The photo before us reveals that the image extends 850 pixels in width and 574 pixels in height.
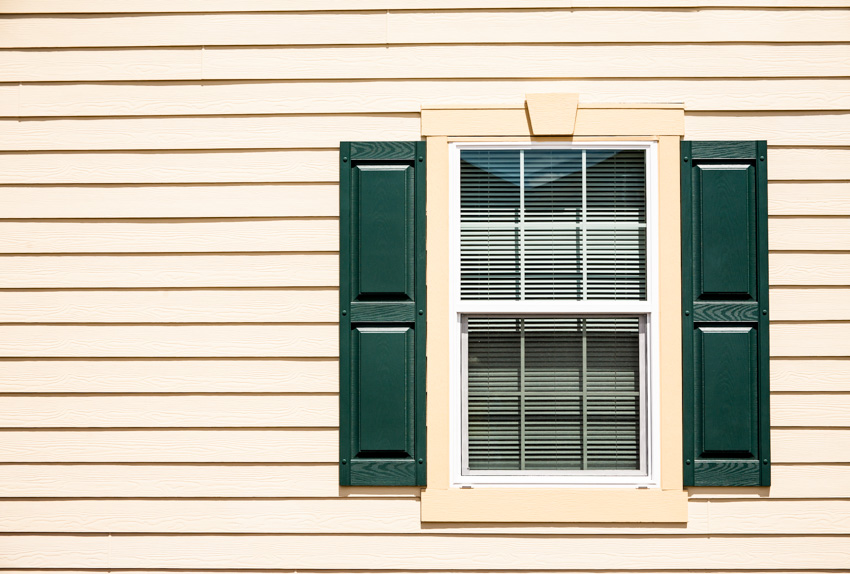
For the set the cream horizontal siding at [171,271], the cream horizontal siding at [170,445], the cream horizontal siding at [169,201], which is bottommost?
the cream horizontal siding at [170,445]

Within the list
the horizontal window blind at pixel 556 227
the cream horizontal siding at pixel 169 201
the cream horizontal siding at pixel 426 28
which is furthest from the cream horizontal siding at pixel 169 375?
the cream horizontal siding at pixel 426 28

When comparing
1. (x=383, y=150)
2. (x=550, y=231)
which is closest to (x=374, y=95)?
(x=383, y=150)

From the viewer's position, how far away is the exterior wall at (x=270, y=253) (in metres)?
2.54

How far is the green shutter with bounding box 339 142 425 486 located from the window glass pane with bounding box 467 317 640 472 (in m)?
0.30

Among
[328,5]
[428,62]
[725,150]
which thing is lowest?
[725,150]

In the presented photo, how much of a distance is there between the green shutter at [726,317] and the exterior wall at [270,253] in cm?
8

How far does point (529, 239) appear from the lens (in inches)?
103

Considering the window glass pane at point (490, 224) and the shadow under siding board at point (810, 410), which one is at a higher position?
the window glass pane at point (490, 224)

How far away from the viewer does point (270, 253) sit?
259 cm

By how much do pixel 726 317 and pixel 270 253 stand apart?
1.85 metres

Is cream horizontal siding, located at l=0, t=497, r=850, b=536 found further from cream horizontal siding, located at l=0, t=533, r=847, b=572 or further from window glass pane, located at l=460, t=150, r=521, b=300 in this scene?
window glass pane, located at l=460, t=150, r=521, b=300

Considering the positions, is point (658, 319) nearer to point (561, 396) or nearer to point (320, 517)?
point (561, 396)

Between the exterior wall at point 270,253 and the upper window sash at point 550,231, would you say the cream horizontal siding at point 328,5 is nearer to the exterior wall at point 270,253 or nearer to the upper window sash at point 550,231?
the exterior wall at point 270,253

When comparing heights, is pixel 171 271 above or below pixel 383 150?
below
